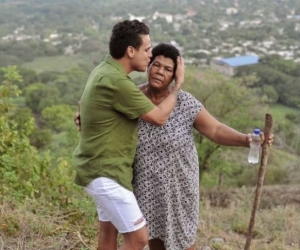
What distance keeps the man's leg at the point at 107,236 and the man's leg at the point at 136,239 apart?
19 centimetres

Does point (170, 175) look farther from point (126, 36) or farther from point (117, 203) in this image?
point (126, 36)

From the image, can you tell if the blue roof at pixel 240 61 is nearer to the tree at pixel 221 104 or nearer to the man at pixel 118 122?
the tree at pixel 221 104

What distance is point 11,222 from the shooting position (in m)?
3.75

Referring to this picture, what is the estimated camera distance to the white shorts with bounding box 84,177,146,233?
2.46 metres

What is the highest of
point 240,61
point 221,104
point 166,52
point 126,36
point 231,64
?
point 126,36

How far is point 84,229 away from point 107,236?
3.81 feet

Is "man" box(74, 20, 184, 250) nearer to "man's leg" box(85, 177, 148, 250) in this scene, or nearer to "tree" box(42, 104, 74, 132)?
"man's leg" box(85, 177, 148, 250)

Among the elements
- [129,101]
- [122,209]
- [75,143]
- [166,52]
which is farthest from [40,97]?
[129,101]

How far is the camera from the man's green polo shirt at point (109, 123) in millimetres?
2355

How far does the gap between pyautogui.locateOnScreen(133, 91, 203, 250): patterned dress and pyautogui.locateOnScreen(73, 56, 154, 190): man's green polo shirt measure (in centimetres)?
11

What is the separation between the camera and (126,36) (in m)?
2.38

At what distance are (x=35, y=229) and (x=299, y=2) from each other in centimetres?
6527

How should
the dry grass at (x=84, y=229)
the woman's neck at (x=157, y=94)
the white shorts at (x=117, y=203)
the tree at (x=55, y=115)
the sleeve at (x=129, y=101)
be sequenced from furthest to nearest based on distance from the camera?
1. the tree at (x=55, y=115)
2. the dry grass at (x=84, y=229)
3. the woman's neck at (x=157, y=94)
4. the white shorts at (x=117, y=203)
5. the sleeve at (x=129, y=101)

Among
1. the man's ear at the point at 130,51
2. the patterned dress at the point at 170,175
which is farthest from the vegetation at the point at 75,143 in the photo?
the man's ear at the point at 130,51
